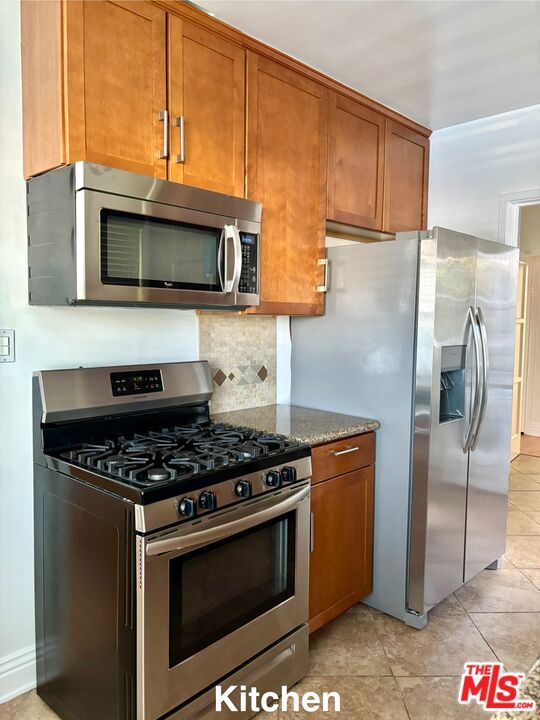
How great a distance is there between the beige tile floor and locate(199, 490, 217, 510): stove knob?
833 mm

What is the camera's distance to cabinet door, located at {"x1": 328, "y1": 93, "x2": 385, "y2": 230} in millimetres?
2697

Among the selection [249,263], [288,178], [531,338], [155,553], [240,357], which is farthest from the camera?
[531,338]

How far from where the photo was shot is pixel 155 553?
150cm

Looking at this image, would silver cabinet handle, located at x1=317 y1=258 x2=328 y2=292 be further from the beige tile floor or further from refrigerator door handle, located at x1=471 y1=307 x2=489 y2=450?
the beige tile floor

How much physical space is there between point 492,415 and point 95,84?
7.59 feet

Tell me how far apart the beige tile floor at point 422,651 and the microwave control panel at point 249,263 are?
59.6 inches

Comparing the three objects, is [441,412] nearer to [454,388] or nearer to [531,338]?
[454,388]

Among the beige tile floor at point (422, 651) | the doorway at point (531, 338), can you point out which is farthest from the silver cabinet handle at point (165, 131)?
the doorway at point (531, 338)

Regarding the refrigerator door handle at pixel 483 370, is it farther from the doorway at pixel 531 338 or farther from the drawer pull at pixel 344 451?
the doorway at pixel 531 338

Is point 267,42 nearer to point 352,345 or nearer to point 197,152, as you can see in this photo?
point 197,152

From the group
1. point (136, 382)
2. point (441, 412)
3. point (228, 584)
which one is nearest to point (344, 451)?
point (441, 412)

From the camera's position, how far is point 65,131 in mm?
1679

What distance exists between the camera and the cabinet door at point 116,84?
5.51ft

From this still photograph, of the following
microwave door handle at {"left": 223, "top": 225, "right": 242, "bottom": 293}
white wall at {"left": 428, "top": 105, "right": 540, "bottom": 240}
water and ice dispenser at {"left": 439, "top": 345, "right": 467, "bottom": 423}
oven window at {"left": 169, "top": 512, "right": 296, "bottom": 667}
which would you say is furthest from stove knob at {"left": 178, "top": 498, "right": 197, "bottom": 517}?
white wall at {"left": 428, "top": 105, "right": 540, "bottom": 240}
